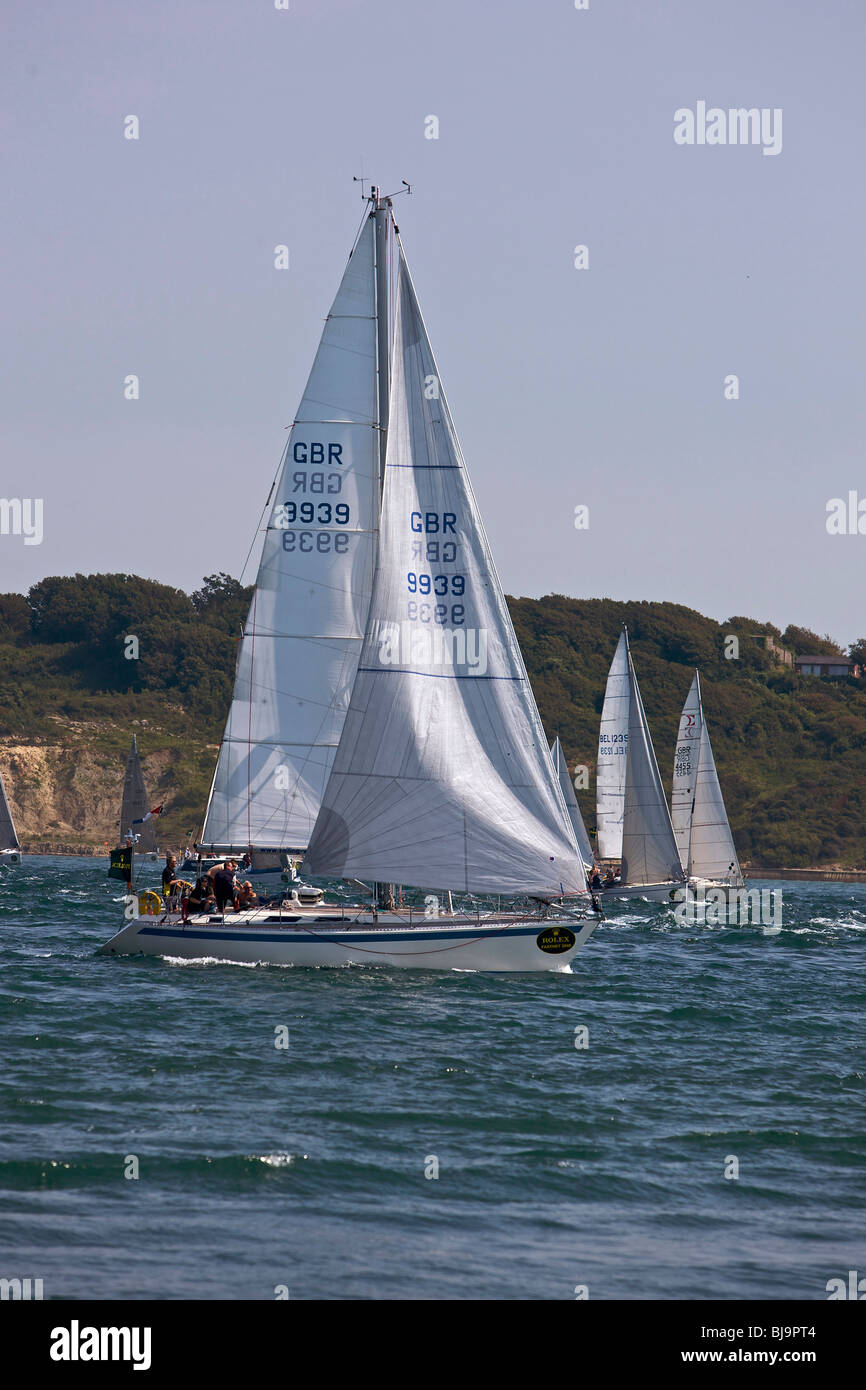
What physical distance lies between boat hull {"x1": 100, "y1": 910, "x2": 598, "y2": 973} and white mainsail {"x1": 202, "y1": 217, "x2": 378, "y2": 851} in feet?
22.4

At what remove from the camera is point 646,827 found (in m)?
55.9

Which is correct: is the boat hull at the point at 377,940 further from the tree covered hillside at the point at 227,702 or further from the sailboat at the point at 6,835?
the tree covered hillside at the point at 227,702

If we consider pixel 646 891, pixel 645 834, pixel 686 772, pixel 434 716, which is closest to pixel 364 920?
pixel 434 716

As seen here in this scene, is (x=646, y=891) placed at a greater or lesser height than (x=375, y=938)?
lesser

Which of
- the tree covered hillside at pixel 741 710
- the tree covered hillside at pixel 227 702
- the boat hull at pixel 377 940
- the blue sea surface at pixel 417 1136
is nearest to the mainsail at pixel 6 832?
the tree covered hillside at pixel 227 702

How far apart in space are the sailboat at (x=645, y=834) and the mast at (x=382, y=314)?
2478 cm

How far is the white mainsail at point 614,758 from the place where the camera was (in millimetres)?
59531

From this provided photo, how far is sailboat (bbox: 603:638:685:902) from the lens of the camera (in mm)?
55906

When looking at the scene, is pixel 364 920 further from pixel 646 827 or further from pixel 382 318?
pixel 646 827

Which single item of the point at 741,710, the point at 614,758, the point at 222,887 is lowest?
the point at 222,887

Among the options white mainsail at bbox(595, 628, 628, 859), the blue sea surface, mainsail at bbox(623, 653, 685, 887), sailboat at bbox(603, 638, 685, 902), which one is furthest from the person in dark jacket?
white mainsail at bbox(595, 628, 628, 859)

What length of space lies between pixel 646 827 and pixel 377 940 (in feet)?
95.7

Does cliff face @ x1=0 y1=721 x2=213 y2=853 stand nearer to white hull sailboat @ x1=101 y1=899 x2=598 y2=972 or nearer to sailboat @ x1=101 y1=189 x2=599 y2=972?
white hull sailboat @ x1=101 y1=899 x2=598 y2=972
